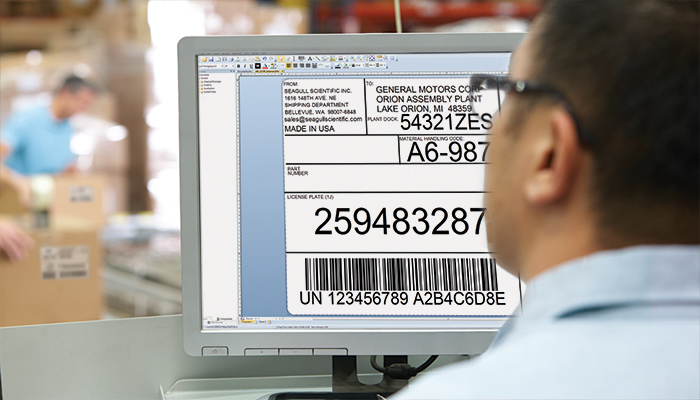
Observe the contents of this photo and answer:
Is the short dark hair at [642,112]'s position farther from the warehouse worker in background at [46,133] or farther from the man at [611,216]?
the warehouse worker in background at [46,133]

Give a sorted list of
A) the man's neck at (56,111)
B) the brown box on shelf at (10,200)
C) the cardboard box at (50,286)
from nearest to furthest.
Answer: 1. the cardboard box at (50,286)
2. the brown box on shelf at (10,200)
3. the man's neck at (56,111)

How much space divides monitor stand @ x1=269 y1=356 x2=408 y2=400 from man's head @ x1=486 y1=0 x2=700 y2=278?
1.43 ft

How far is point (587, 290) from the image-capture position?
1.23 ft

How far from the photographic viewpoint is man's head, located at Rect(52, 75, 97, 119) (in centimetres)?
338

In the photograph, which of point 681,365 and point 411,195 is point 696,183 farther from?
point 411,195

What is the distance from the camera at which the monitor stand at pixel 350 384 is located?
31.1 inches

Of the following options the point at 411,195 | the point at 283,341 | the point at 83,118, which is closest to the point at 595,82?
the point at 411,195

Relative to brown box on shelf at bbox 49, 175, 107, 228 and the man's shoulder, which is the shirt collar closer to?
the man's shoulder

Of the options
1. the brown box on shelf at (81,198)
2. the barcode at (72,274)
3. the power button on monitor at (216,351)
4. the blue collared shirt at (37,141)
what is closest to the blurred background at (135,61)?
the blue collared shirt at (37,141)

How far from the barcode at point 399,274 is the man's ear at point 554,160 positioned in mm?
334

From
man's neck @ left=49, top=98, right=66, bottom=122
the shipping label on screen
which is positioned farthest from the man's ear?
man's neck @ left=49, top=98, right=66, bottom=122

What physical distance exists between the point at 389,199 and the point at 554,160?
0.36 m

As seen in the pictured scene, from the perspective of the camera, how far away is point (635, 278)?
14.3 inches

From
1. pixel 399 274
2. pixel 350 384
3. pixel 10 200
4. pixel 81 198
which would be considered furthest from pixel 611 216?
pixel 81 198
